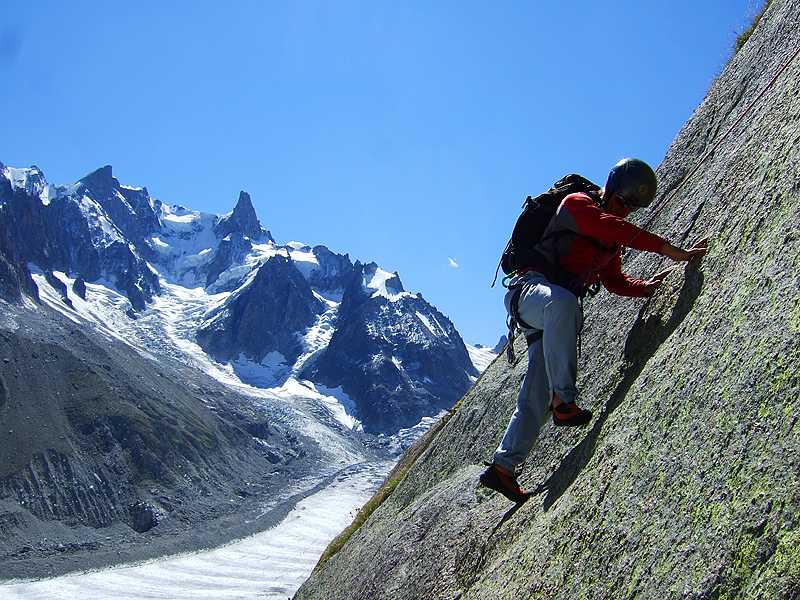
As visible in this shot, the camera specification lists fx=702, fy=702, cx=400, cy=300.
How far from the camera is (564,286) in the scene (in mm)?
8867

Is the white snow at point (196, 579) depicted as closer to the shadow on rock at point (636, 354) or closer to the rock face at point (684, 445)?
the rock face at point (684, 445)

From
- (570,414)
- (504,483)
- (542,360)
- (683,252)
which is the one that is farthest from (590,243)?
(504,483)

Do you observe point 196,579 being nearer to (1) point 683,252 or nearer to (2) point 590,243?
(2) point 590,243

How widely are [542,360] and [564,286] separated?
98 cm

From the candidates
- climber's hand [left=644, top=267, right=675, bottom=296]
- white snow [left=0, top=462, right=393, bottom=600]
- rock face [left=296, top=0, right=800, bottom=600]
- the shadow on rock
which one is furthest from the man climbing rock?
white snow [left=0, top=462, right=393, bottom=600]

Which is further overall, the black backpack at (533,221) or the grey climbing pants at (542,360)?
the black backpack at (533,221)

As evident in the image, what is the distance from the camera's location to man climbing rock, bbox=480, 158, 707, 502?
8.32 metres

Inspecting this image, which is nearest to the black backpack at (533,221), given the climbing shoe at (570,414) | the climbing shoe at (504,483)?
the climbing shoe at (570,414)

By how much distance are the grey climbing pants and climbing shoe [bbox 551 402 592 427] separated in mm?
94

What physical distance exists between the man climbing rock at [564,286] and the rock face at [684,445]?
434mm

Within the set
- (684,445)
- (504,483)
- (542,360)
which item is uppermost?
(542,360)

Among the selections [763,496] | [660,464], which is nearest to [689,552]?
[763,496]

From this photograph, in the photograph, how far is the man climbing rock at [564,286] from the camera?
8320 millimetres

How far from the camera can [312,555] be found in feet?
645
